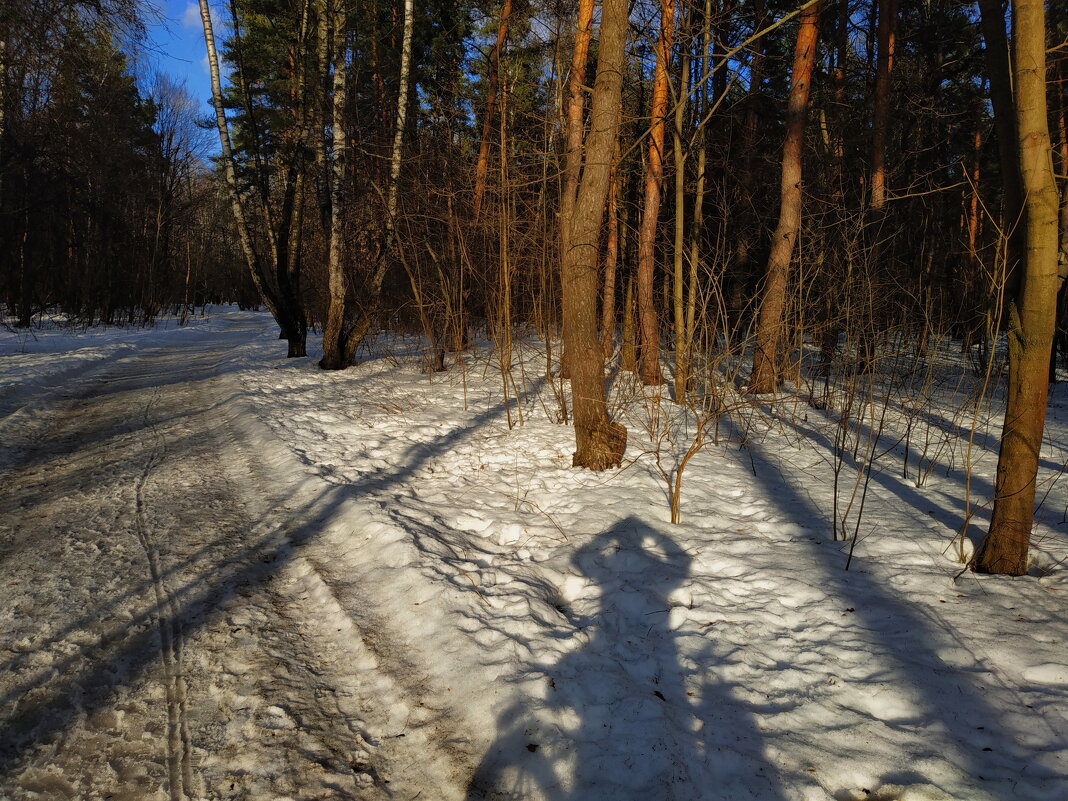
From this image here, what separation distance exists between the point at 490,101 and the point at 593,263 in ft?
21.5

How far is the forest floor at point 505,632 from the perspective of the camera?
2.33 meters

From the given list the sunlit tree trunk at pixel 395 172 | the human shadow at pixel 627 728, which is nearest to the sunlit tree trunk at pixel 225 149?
the sunlit tree trunk at pixel 395 172

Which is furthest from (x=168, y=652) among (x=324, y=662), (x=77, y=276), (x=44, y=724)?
(x=77, y=276)

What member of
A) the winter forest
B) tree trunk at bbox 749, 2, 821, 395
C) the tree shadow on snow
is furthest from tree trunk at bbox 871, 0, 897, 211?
the tree shadow on snow

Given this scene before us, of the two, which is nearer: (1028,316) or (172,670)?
(172,670)

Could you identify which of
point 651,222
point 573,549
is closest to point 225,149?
point 651,222

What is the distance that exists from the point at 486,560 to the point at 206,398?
6846 millimetres

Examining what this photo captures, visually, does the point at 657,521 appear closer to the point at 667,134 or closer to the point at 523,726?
the point at 523,726

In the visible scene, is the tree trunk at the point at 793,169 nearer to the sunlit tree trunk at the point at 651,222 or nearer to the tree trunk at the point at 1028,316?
the sunlit tree trunk at the point at 651,222

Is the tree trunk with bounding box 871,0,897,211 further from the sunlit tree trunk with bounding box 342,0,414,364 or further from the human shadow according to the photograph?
the human shadow

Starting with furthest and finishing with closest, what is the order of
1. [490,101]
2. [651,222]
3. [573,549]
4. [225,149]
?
[225,149]
[490,101]
[651,222]
[573,549]

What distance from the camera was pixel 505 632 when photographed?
10.6 feet

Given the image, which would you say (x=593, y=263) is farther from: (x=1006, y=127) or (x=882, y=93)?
(x=882, y=93)

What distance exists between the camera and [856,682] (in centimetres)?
291
